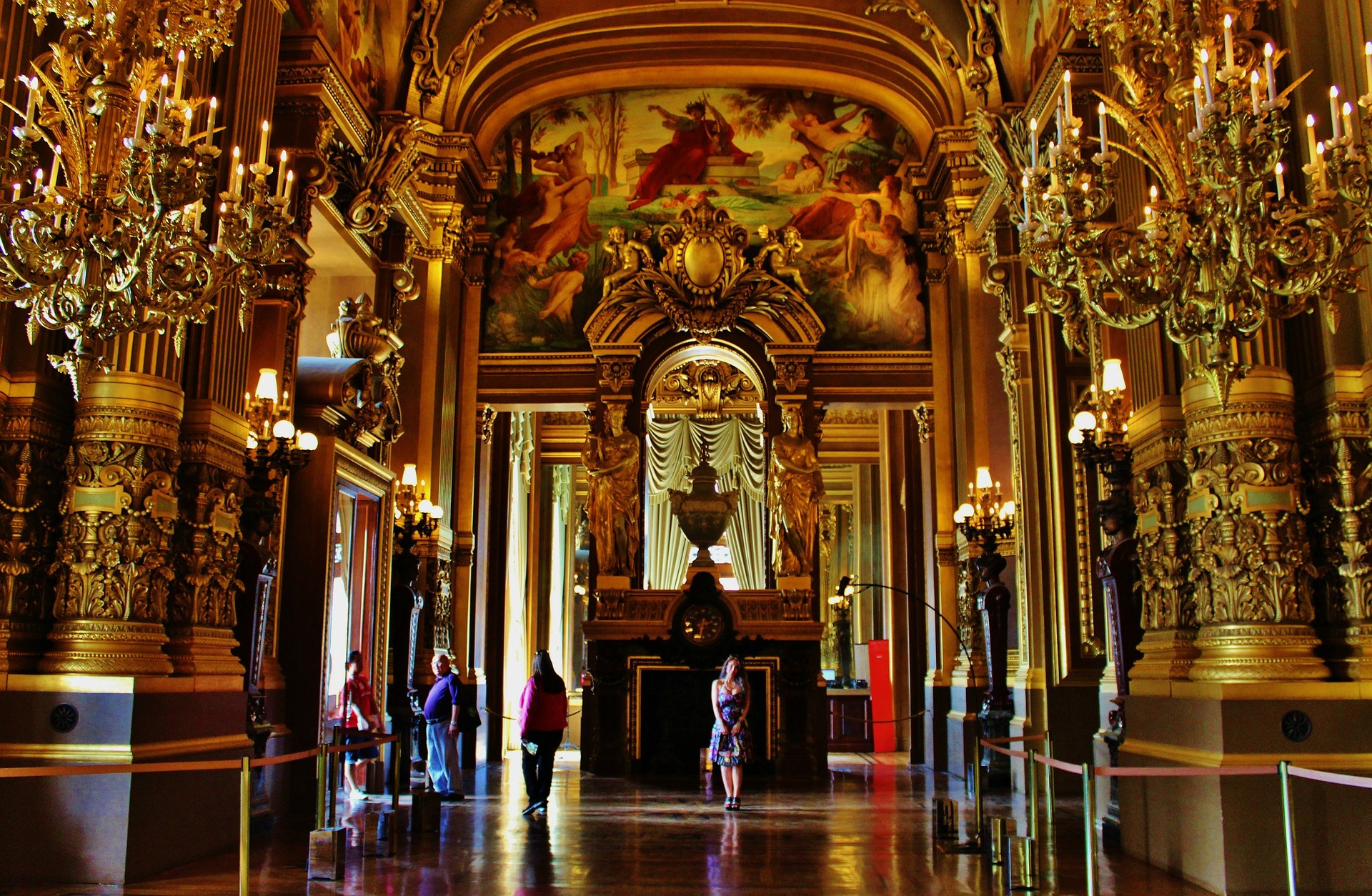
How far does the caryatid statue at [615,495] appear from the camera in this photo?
16953 mm

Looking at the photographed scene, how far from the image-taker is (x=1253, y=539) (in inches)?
278

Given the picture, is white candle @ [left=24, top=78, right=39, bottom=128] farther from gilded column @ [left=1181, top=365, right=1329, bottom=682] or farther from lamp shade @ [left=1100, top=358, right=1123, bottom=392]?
lamp shade @ [left=1100, top=358, right=1123, bottom=392]

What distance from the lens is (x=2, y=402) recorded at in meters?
7.10

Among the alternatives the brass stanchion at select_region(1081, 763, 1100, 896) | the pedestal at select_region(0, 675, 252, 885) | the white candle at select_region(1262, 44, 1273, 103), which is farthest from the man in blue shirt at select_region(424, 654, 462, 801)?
the white candle at select_region(1262, 44, 1273, 103)

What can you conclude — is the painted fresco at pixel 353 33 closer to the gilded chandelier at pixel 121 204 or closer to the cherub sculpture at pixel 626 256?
the cherub sculpture at pixel 626 256

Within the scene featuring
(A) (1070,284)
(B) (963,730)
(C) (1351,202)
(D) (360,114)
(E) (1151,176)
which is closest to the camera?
(C) (1351,202)

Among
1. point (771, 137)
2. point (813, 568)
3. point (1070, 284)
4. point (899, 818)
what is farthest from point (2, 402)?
point (771, 137)

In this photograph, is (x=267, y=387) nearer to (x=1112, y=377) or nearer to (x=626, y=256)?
(x=1112, y=377)

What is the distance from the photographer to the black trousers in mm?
10938

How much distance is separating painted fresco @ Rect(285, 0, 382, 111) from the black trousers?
748 cm

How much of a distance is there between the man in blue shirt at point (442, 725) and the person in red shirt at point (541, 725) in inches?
40.4

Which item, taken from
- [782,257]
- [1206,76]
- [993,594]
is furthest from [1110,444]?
[782,257]

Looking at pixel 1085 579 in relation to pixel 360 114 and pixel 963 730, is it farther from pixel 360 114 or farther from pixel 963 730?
pixel 360 114

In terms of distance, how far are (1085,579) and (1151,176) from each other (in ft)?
16.4
